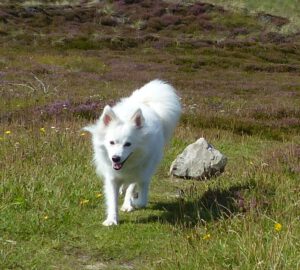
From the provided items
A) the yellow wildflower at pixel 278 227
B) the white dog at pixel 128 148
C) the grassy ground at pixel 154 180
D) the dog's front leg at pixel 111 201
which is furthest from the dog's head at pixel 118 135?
the yellow wildflower at pixel 278 227

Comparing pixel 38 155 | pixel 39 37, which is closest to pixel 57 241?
pixel 38 155

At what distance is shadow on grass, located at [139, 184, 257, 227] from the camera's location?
6.45 meters

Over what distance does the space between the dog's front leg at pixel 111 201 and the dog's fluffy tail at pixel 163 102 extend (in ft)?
4.47

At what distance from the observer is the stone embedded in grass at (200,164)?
8992mm

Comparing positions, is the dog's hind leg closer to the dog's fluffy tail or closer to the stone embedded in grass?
the dog's fluffy tail

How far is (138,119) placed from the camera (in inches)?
257

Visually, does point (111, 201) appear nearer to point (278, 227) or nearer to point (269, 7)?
point (278, 227)

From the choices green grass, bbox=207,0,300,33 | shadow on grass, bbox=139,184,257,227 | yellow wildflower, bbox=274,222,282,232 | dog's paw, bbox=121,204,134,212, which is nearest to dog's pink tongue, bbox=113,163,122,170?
shadow on grass, bbox=139,184,257,227

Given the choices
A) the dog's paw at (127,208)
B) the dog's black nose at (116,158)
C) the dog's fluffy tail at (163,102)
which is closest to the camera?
the dog's black nose at (116,158)

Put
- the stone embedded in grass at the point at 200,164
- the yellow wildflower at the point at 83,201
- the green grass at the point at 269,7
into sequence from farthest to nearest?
→ the green grass at the point at 269,7
the stone embedded in grass at the point at 200,164
the yellow wildflower at the point at 83,201

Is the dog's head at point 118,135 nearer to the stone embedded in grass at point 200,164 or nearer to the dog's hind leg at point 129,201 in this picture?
the dog's hind leg at point 129,201

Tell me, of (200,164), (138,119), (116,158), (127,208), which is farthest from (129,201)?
(200,164)

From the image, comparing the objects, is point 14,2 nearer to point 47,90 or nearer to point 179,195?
point 47,90

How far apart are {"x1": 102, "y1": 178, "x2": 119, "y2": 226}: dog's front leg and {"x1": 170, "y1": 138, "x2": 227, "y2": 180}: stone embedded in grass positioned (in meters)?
2.32
